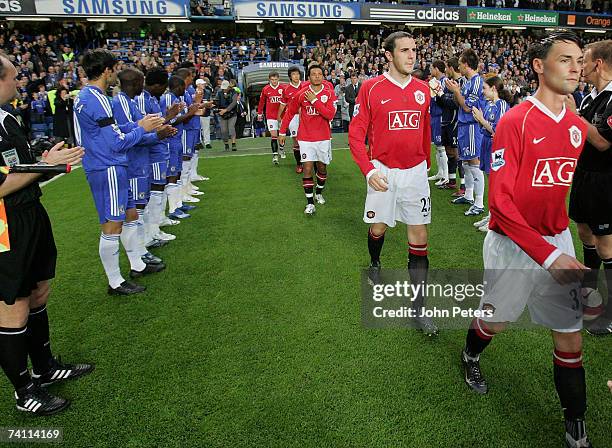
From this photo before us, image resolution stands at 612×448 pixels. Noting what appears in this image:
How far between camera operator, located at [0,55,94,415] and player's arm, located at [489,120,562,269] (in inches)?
101

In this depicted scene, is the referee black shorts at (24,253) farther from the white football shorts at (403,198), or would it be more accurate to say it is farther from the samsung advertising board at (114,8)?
the samsung advertising board at (114,8)

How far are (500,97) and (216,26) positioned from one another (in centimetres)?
2703

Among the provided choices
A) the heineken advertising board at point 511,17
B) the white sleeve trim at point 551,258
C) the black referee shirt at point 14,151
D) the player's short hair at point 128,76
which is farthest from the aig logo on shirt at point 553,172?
the heineken advertising board at point 511,17

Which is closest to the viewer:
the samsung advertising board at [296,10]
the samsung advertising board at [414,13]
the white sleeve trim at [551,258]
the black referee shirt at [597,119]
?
the white sleeve trim at [551,258]

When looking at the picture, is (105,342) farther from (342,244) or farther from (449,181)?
(449,181)

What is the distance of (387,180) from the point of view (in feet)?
12.9

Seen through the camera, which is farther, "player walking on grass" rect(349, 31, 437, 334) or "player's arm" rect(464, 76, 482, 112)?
"player's arm" rect(464, 76, 482, 112)

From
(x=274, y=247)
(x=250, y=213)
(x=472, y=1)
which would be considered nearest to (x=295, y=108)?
(x=250, y=213)

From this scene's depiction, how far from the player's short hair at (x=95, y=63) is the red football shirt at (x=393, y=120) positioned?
2468 mm

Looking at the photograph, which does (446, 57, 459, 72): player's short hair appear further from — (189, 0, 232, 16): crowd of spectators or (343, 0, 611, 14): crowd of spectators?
(343, 0, 611, 14): crowd of spectators

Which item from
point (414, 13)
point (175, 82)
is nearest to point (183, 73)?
point (175, 82)

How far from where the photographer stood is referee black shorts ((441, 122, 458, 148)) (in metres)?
8.34

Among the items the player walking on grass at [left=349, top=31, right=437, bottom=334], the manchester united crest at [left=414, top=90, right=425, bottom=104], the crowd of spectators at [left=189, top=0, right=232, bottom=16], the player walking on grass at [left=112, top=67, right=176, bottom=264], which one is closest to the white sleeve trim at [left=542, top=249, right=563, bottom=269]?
the player walking on grass at [left=349, top=31, right=437, bottom=334]

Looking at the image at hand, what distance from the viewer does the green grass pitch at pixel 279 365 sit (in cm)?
273
